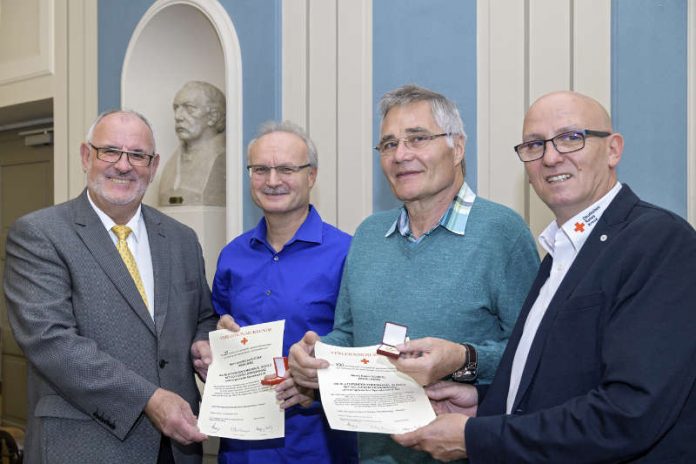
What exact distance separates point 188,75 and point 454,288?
3096mm

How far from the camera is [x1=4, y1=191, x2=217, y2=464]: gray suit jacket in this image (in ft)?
6.75

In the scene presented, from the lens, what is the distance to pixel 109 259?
219 centimetres

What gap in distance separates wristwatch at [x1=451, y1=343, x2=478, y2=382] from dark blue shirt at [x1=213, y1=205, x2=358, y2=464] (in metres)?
0.66

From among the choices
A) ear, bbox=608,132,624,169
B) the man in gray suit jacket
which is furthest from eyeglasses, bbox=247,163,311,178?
ear, bbox=608,132,624,169

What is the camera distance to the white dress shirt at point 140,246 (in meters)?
2.31

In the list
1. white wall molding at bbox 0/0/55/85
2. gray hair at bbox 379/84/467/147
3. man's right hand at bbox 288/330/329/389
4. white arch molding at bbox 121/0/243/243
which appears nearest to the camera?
man's right hand at bbox 288/330/329/389

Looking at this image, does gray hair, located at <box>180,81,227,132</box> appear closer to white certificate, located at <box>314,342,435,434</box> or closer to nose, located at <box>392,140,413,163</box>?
nose, located at <box>392,140,413,163</box>

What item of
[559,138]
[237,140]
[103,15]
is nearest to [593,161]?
[559,138]

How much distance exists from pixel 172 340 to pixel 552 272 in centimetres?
129

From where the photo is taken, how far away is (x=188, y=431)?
80.6 inches

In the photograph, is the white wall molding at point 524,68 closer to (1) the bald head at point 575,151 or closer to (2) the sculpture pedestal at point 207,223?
(1) the bald head at point 575,151

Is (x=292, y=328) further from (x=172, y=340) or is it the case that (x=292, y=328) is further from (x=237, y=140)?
(x=237, y=140)

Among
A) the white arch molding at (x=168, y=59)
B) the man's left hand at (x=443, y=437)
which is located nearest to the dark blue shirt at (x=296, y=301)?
the man's left hand at (x=443, y=437)


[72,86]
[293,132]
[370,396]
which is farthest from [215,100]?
[370,396]
